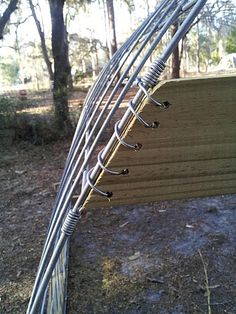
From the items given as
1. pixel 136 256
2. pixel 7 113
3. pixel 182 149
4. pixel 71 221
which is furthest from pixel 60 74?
pixel 182 149

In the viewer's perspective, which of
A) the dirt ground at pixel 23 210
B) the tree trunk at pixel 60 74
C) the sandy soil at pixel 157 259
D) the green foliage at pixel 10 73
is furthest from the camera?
the green foliage at pixel 10 73

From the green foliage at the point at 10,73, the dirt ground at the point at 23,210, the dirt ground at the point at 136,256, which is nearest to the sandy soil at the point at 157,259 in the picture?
the dirt ground at the point at 136,256

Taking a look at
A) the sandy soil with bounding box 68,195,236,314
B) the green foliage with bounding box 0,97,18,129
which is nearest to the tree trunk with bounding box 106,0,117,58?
the green foliage with bounding box 0,97,18,129

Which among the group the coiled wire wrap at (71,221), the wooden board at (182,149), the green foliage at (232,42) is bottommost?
the coiled wire wrap at (71,221)

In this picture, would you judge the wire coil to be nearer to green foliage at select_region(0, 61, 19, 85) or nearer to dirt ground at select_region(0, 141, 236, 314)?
dirt ground at select_region(0, 141, 236, 314)

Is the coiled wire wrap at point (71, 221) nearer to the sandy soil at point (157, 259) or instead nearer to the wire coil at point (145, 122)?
the wire coil at point (145, 122)

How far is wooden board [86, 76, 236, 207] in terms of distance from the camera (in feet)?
2.29

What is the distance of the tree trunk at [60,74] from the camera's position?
645cm

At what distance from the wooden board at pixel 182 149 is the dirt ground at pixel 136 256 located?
48.4 inches

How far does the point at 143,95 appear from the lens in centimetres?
71

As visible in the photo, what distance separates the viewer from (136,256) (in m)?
2.88

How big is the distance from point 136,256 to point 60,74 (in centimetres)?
453

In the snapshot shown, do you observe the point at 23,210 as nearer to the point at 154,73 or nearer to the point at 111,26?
the point at 154,73

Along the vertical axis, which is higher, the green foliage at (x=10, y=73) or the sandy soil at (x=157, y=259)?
the green foliage at (x=10, y=73)
